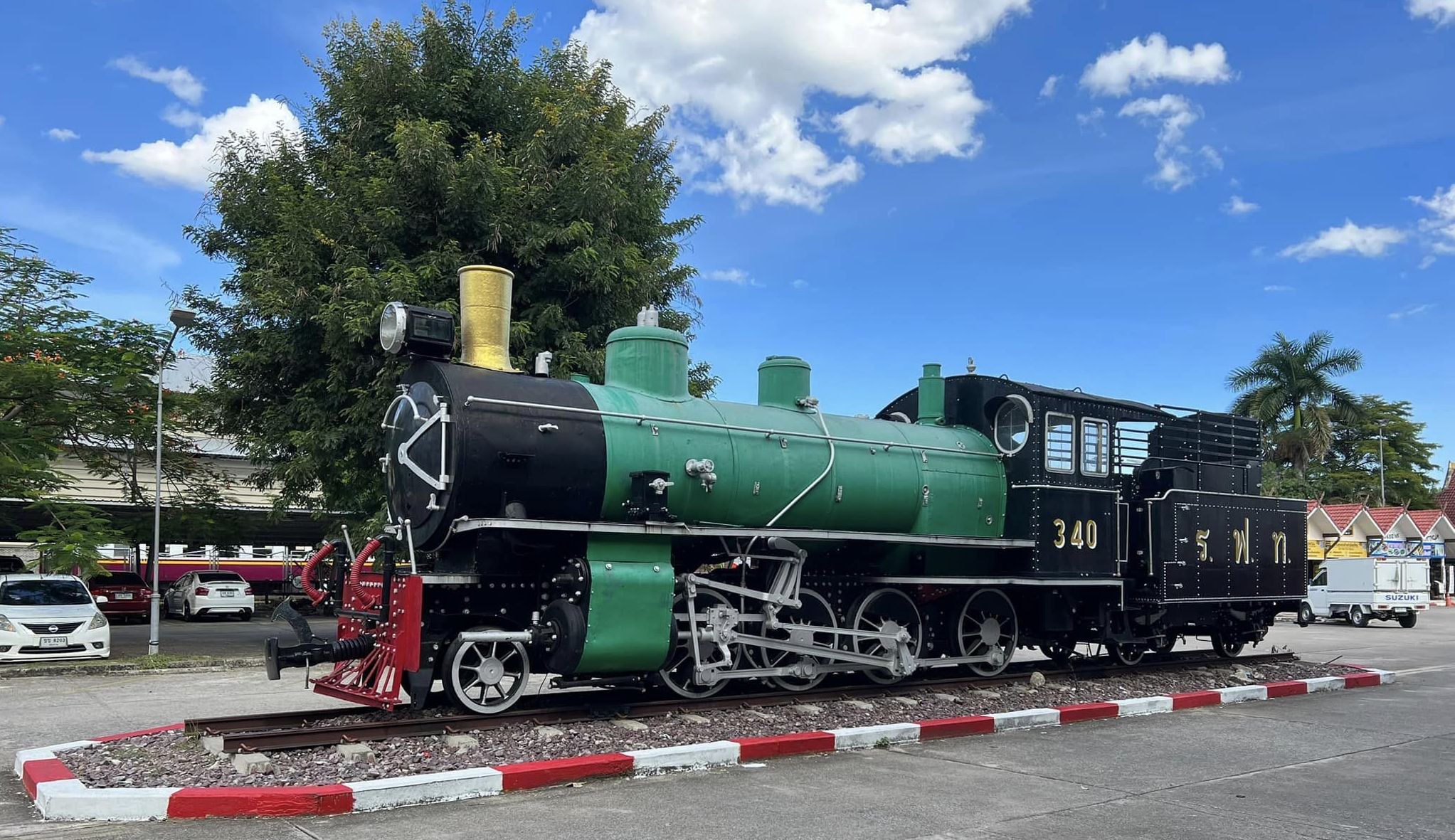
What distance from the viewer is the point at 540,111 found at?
622 inches

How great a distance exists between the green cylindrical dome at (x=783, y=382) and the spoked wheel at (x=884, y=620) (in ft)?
6.81

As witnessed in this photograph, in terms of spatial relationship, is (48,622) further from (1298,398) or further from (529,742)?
(1298,398)

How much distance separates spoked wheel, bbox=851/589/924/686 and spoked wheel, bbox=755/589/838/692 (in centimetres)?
39

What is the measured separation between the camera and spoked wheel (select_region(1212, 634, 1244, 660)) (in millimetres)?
14352

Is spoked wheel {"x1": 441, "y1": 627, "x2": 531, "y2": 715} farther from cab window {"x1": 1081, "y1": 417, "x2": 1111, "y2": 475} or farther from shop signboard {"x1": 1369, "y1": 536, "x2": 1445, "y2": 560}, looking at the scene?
shop signboard {"x1": 1369, "y1": 536, "x2": 1445, "y2": 560}

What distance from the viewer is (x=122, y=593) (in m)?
→ 24.7

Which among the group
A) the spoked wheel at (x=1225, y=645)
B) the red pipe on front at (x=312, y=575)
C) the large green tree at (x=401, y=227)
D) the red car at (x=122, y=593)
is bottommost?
the red car at (x=122, y=593)

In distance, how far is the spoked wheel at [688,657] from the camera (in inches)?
356

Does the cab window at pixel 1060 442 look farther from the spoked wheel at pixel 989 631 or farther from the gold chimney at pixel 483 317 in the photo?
the gold chimney at pixel 483 317

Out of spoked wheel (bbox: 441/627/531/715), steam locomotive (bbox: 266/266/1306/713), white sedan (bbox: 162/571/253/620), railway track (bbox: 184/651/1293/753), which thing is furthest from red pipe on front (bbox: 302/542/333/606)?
white sedan (bbox: 162/571/253/620)

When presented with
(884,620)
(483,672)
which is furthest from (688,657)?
(884,620)

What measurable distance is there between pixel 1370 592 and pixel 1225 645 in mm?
15997

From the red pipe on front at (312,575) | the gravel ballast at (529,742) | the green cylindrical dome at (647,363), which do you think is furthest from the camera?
the green cylindrical dome at (647,363)

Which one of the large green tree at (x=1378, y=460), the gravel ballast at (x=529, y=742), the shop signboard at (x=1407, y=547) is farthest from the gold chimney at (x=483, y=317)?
the large green tree at (x=1378, y=460)
